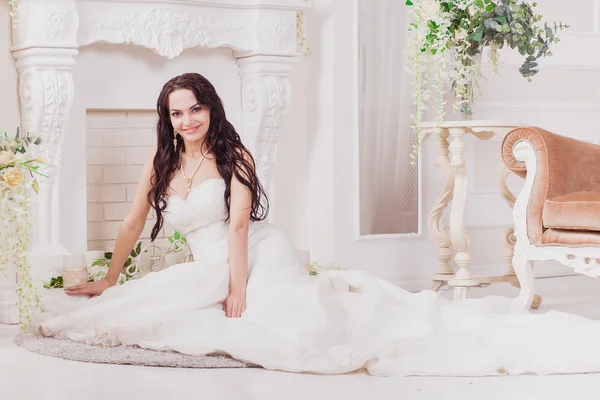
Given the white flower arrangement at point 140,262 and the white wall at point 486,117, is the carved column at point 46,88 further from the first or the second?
the white wall at point 486,117

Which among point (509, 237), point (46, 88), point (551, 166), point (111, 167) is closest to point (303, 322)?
point (551, 166)

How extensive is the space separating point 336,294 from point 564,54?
9.70 feet

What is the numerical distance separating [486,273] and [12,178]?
2.98 metres

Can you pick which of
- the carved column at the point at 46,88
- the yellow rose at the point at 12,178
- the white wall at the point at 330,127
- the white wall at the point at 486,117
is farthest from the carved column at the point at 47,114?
the white wall at the point at 486,117

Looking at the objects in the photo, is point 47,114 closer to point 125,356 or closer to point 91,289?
point 91,289

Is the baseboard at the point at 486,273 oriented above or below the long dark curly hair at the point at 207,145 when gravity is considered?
below

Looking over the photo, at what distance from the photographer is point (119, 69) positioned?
448 centimetres

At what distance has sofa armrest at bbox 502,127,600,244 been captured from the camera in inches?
152

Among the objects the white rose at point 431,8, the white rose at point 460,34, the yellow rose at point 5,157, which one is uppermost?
the white rose at point 431,8

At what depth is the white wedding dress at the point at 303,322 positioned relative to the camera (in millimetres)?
2834

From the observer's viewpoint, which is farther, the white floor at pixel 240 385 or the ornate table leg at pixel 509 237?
the ornate table leg at pixel 509 237

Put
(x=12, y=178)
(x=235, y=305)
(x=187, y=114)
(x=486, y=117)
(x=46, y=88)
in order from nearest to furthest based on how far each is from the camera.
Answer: (x=12, y=178) < (x=235, y=305) < (x=187, y=114) < (x=46, y=88) < (x=486, y=117)

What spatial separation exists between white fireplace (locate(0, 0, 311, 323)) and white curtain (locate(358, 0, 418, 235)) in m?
0.46

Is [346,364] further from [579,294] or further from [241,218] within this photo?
[579,294]
